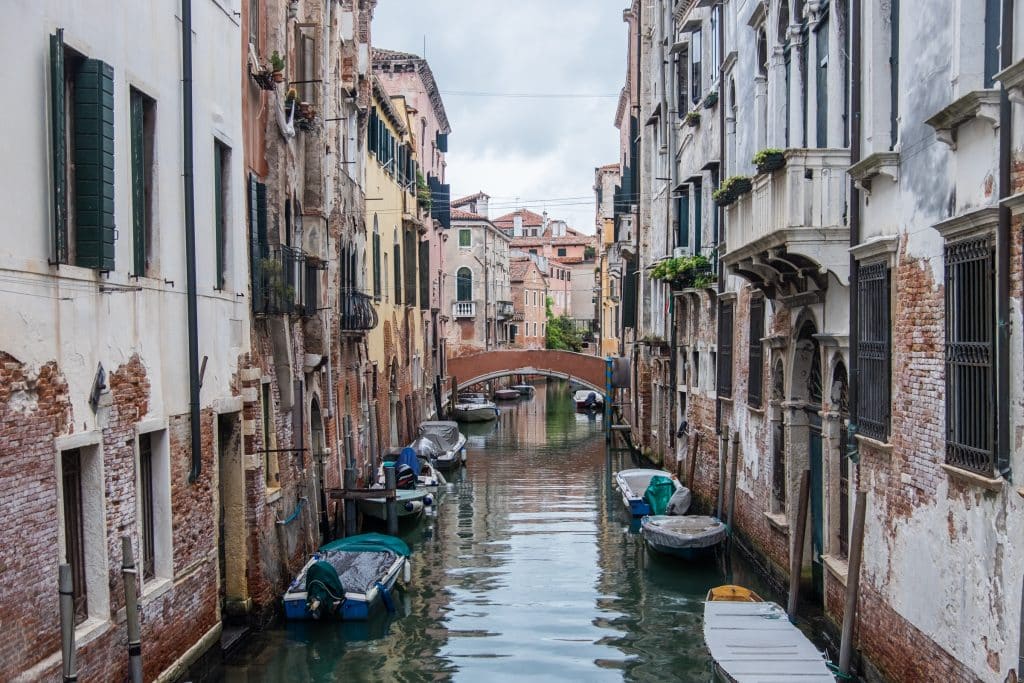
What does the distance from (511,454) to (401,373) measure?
4.14 m

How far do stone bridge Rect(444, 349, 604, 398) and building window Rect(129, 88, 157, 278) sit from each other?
30.0 metres

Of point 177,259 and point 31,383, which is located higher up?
point 177,259

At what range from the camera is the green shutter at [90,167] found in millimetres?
7223

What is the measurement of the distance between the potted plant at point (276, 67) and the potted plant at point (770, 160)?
5049mm

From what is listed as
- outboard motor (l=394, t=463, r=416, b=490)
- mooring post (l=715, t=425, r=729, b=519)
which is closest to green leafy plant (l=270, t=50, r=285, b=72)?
mooring post (l=715, t=425, r=729, b=519)

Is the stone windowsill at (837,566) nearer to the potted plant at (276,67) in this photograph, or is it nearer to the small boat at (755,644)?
the small boat at (755,644)

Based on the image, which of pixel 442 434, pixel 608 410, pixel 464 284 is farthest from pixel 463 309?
pixel 442 434

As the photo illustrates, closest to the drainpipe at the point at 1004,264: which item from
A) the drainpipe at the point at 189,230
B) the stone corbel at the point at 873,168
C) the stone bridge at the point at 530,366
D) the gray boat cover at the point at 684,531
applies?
the stone corbel at the point at 873,168

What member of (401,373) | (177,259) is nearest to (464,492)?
(401,373)

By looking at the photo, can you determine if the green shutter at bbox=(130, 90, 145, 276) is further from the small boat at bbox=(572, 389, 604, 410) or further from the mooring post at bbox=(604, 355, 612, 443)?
the small boat at bbox=(572, 389, 604, 410)

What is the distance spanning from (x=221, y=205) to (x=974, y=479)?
22.9ft

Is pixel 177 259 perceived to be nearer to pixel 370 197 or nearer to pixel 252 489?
pixel 252 489

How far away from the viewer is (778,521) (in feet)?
41.9

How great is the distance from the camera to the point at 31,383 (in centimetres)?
652
